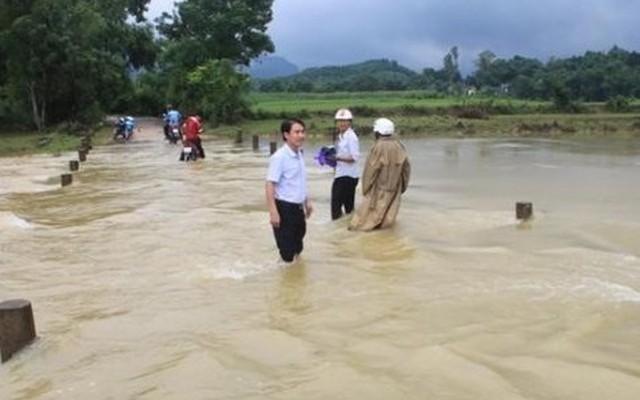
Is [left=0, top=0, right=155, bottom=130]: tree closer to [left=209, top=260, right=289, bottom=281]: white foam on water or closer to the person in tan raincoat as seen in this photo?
the person in tan raincoat

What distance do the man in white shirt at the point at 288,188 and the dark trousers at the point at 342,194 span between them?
2752 mm

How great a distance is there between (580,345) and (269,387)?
7.35 feet

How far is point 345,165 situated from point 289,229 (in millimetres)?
2817

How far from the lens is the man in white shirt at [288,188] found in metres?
7.64

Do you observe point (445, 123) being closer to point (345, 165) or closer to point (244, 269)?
point (345, 165)

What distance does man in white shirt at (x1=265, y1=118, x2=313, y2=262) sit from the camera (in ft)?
25.1

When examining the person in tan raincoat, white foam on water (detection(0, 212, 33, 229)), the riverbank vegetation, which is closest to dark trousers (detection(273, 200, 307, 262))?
the person in tan raincoat

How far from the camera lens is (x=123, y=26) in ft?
161

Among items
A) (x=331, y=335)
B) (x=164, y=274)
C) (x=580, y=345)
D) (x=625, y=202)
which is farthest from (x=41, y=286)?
(x=625, y=202)

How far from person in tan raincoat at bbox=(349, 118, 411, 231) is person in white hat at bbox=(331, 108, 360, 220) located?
353mm

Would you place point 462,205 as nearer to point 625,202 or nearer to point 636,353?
point 625,202

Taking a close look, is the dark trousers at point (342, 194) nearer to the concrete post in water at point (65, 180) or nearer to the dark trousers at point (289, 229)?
the dark trousers at point (289, 229)

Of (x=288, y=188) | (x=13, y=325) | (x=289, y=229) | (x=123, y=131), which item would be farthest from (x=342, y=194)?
(x=123, y=131)

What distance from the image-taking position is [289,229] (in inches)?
314
